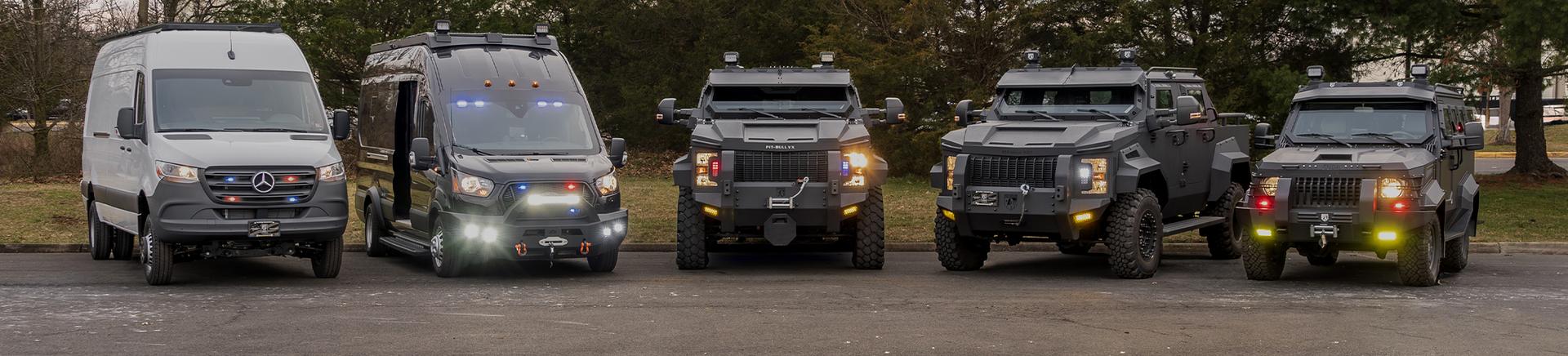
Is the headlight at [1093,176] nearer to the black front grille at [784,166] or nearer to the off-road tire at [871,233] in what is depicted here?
the off-road tire at [871,233]

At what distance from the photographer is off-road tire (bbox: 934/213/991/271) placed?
15.9m

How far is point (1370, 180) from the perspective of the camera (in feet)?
45.8

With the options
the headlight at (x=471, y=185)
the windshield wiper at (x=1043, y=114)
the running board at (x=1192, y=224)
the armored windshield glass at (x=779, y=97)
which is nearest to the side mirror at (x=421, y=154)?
the headlight at (x=471, y=185)

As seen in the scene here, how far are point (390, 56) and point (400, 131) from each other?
3.89ft

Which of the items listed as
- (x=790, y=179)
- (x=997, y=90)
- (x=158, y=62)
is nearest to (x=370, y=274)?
(x=158, y=62)

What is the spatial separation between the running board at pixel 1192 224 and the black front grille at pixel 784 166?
12.3ft

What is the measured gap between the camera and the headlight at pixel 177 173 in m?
13.8

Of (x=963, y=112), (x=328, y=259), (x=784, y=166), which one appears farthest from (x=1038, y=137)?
(x=328, y=259)

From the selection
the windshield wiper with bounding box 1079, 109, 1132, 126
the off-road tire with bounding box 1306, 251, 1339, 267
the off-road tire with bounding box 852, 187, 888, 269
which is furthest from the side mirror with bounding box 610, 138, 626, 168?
the off-road tire with bounding box 1306, 251, 1339, 267

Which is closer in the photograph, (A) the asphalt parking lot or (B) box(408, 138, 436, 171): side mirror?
(A) the asphalt parking lot

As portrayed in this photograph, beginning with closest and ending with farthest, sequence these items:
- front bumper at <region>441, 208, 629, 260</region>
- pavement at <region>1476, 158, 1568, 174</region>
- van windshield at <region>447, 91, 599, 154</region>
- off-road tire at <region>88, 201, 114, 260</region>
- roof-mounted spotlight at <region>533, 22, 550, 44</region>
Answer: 1. front bumper at <region>441, 208, 629, 260</region>
2. van windshield at <region>447, 91, 599, 154</region>
3. roof-mounted spotlight at <region>533, 22, 550, 44</region>
4. off-road tire at <region>88, 201, 114, 260</region>
5. pavement at <region>1476, 158, 1568, 174</region>

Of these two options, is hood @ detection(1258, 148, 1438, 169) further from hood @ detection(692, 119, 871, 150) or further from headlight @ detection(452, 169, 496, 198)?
headlight @ detection(452, 169, 496, 198)

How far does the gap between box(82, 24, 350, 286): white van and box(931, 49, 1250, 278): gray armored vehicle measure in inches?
241

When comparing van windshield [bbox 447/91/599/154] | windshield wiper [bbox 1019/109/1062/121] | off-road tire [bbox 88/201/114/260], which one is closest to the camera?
van windshield [bbox 447/91/599/154]
